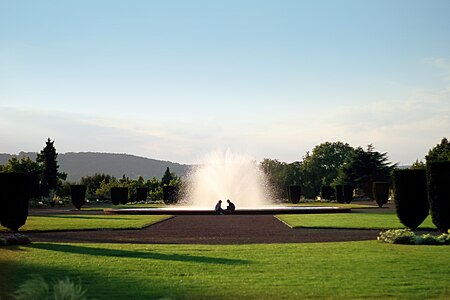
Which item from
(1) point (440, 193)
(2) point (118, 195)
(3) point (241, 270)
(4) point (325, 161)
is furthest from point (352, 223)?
(4) point (325, 161)

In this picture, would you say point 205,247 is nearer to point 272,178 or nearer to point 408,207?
point 408,207

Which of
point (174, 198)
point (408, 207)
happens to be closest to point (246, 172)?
point (174, 198)

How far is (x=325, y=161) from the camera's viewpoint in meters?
100

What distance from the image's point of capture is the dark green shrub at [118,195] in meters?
59.9

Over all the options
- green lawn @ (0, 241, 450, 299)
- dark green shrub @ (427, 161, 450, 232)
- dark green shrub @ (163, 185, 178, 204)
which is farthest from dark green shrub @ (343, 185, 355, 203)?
green lawn @ (0, 241, 450, 299)

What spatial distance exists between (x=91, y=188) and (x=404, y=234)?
73.2m

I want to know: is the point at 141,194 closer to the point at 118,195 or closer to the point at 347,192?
the point at 118,195

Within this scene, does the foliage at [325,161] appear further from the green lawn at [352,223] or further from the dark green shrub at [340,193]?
the green lawn at [352,223]

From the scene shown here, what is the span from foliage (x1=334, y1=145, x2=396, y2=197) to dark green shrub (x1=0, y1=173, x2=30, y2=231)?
5672 cm

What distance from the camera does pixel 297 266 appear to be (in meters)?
12.9

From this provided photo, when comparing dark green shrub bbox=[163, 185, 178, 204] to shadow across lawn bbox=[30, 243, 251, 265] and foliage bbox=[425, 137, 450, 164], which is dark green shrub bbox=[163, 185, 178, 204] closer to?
foliage bbox=[425, 137, 450, 164]

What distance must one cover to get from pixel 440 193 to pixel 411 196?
2408 mm

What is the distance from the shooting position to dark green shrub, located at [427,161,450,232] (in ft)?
65.9

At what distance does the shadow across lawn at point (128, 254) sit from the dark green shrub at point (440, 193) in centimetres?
967
